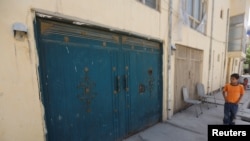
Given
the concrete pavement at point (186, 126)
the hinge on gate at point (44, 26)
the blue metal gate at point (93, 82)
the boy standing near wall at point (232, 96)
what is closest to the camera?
the hinge on gate at point (44, 26)

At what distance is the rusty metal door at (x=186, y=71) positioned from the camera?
502 centimetres

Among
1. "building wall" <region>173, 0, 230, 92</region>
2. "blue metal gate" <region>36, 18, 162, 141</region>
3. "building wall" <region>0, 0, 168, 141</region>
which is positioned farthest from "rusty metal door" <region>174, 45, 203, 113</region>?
"building wall" <region>0, 0, 168, 141</region>

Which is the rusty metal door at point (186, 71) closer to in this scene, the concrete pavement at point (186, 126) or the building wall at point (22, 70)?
the concrete pavement at point (186, 126)

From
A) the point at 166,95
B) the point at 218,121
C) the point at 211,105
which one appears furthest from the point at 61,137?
the point at 211,105

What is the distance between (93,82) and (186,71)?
13.4 feet

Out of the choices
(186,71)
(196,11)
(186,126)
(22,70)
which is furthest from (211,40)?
(22,70)

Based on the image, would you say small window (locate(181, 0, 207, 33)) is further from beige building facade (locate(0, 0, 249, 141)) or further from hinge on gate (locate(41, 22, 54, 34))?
hinge on gate (locate(41, 22, 54, 34))

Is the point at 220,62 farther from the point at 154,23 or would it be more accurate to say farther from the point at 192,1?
the point at 154,23

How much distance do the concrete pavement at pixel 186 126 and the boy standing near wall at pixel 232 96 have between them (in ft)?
1.65

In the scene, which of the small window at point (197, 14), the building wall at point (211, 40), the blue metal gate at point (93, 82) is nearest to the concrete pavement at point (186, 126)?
the blue metal gate at point (93, 82)

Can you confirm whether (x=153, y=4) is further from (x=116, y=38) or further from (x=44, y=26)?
(x=44, y=26)

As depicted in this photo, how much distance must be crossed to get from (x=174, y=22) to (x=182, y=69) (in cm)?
172

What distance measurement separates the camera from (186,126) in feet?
13.2

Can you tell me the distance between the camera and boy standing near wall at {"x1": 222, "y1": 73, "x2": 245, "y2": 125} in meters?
3.69
